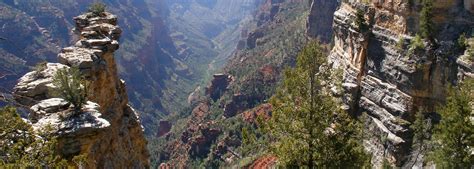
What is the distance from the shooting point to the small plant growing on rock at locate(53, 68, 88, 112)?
2214cm

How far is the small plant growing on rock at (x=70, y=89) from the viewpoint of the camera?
2214cm

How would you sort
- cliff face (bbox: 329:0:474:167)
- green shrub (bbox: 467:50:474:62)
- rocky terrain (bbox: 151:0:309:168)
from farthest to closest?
1. rocky terrain (bbox: 151:0:309:168)
2. cliff face (bbox: 329:0:474:167)
3. green shrub (bbox: 467:50:474:62)

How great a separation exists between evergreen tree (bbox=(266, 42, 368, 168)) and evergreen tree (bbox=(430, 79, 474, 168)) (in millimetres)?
9210

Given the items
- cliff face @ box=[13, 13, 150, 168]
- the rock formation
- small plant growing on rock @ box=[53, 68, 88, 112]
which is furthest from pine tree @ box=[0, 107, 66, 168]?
the rock formation

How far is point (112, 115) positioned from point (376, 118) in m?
25.7

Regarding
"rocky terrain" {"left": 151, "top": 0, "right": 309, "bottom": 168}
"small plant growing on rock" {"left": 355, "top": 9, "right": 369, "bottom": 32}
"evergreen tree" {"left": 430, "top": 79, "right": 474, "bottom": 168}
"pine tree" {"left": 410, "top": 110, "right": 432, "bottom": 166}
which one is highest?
"small plant growing on rock" {"left": 355, "top": 9, "right": 369, "bottom": 32}

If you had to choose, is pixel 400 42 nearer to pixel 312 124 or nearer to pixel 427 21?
pixel 427 21

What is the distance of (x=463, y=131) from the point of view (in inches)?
1099

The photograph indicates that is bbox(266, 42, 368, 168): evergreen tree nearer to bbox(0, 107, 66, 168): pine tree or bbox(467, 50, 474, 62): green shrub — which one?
bbox(0, 107, 66, 168): pine tree

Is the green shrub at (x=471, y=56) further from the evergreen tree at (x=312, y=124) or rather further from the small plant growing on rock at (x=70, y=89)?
the small plant growing on rock at (x=70, y=89)

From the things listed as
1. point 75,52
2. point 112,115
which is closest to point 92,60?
point 75,52

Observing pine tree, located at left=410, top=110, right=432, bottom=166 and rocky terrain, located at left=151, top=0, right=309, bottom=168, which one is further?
rocky terrain, located at left=151, top=0, right=309, bottom=168

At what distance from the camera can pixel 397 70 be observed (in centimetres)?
4256

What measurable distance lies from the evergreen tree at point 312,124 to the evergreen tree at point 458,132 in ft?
30.2
